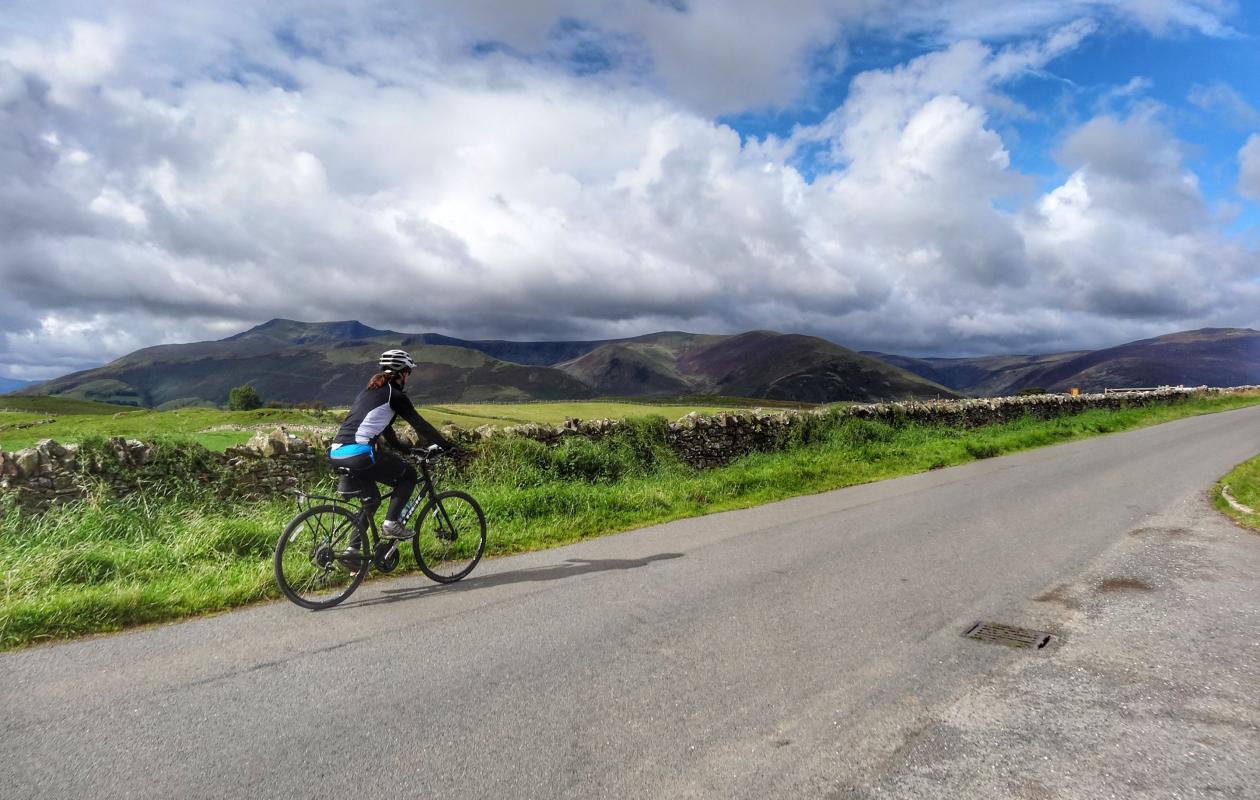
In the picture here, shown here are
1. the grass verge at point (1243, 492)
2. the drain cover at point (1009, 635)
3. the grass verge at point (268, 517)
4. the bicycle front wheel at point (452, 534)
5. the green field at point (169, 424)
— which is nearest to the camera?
the drain cover at point (1009, 635)

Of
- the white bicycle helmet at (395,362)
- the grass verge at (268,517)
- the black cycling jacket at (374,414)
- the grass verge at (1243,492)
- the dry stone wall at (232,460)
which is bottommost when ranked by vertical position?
the grass verge at (1243,492)

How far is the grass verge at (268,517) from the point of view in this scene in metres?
5.90

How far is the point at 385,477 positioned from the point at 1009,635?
5666 millimetres

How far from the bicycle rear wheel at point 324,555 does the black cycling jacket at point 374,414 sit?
70cm

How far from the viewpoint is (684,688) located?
4434 millimetres

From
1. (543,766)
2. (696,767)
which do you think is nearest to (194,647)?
(543,766)

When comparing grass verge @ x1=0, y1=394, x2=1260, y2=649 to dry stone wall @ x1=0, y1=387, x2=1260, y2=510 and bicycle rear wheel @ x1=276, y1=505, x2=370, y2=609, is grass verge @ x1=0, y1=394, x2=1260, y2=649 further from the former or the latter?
bicycle rear wheel @ x1=276, y1=505, x2=370, y2=609

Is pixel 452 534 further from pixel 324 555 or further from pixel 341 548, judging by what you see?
pixel 324 555

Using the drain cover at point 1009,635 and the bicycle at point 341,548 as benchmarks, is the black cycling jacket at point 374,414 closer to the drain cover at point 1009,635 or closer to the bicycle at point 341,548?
the bicycle at point 341,548

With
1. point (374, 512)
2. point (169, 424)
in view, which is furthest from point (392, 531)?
point (169, 424)

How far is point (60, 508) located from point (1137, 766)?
10844mm

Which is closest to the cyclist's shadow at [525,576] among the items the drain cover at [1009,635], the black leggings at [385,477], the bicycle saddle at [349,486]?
the black leggings at [385,477]

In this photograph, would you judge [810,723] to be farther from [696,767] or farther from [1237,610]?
[1237,610]

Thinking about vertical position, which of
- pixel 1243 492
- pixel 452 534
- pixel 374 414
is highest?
pixel 374 414
